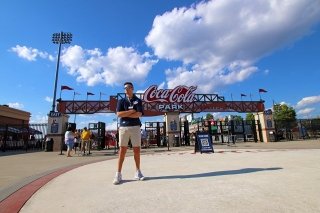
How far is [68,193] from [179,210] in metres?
1.94

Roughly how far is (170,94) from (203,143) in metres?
16.4

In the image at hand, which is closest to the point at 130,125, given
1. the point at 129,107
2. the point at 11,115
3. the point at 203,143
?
the point at 129,107

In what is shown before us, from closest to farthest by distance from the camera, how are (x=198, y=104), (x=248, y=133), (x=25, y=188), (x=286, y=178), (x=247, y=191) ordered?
1. (x=247, y=191)
2. (x=286, y=178)
3. (x=25, y=188)
4. (x=198, y=104)
5. (x=248, y=133)

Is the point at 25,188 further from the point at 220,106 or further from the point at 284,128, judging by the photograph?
the point at 284,128

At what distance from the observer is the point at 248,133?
143 feet

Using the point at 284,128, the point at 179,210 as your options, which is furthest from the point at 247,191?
the point at 284,128

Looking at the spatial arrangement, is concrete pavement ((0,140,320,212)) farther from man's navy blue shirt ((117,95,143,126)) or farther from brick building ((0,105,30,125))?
brick building ((0,105,30,125))

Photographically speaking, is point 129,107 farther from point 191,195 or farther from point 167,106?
point 167,106

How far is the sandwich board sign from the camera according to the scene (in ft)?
40.8

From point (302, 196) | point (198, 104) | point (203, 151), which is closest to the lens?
point (302, 196)

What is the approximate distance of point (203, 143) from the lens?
498 inches

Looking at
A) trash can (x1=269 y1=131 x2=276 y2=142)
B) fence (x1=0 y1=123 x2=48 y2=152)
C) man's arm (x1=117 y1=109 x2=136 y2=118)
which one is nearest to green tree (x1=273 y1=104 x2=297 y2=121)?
trash can (x1=269 y1=131 x2=276 y2=142)

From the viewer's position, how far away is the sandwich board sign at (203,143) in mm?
12431

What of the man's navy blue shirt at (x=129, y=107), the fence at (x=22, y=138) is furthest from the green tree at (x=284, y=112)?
the man's navy blue shirt at (x=129, y=107)
